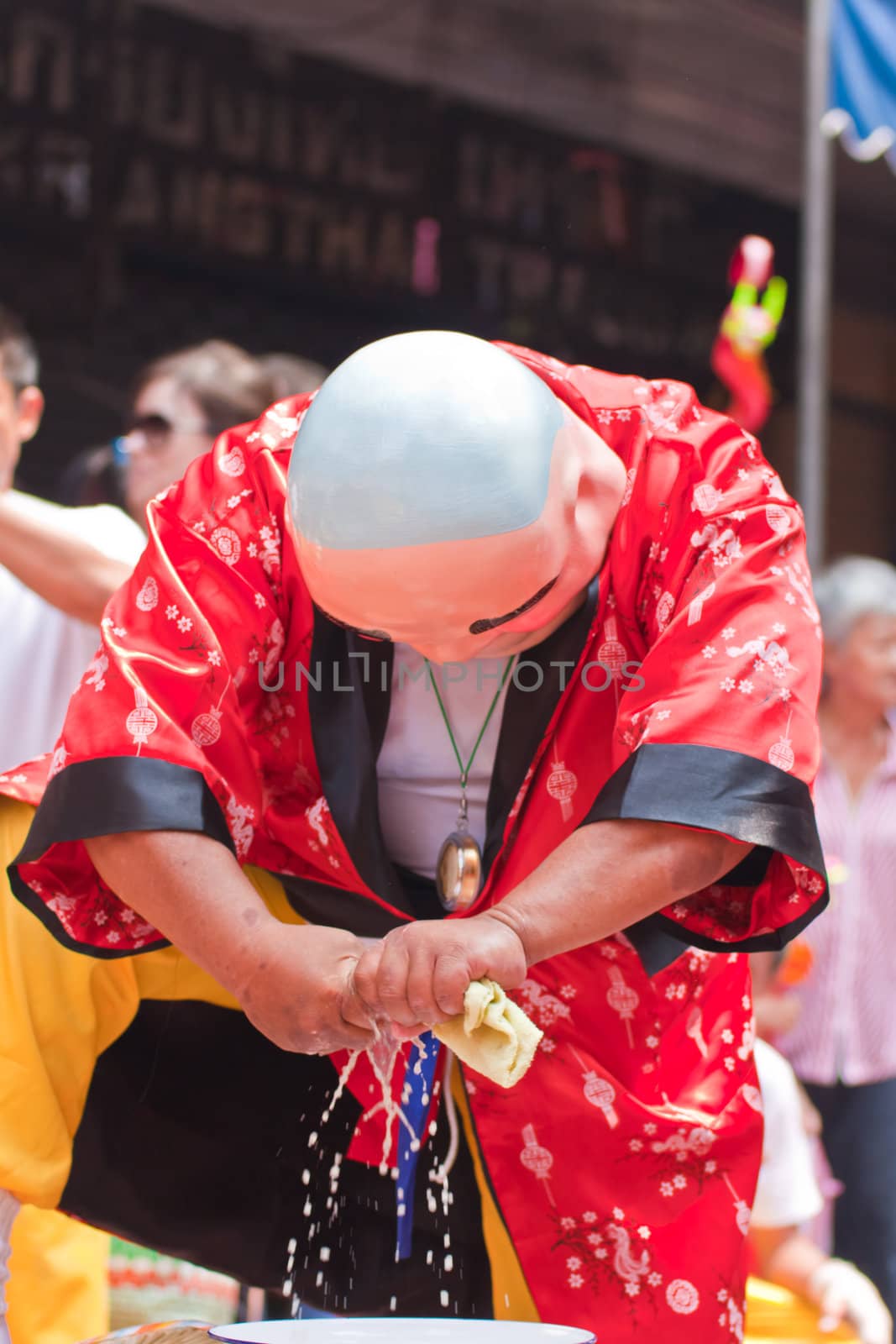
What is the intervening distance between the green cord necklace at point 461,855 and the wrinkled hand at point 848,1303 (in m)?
1.20

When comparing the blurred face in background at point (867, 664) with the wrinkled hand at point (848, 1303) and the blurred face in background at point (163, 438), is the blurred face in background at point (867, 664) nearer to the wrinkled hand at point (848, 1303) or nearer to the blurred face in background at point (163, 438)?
the wrinkled hand at point (848, 1303)

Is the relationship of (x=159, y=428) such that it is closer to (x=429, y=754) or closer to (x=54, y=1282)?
(x=429, y=754)

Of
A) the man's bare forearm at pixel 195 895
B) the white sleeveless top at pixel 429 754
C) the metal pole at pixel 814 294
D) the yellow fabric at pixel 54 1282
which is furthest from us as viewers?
the metal pole at pixel 814 294

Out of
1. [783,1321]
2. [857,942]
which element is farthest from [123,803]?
[857,942]

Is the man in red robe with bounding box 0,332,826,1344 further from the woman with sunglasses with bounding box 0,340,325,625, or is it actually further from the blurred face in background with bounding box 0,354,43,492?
the blurred face in background with bounding box 0,354,43,492

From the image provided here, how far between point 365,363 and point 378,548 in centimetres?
20

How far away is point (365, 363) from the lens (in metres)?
1.65

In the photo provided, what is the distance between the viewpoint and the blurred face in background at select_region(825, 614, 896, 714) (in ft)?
13.3

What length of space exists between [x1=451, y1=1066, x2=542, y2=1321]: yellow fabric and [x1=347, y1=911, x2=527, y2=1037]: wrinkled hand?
20.1 inches

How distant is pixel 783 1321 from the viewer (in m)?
2.63

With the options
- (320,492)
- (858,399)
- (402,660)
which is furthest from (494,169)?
(320,492)

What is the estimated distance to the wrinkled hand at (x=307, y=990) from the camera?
159 centimetres

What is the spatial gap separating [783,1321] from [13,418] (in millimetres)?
1993

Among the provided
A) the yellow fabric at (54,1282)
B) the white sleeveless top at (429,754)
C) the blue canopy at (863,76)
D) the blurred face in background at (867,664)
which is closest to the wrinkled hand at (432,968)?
the white sleeveless top at (429,754)
